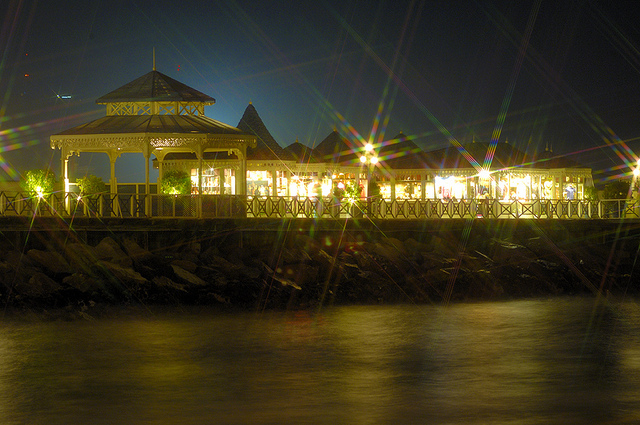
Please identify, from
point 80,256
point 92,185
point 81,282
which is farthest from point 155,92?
point 81,282

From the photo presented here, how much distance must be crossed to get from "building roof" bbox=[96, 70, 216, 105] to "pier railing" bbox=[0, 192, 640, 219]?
4694mm

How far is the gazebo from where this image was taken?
2642 cm

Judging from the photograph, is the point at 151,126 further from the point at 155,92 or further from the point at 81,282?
the point at 81,282

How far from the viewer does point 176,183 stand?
1226 inches

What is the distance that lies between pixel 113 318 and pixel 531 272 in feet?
46.7

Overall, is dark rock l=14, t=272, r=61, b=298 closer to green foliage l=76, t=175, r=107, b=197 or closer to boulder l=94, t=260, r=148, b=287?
boulder l=94, t=260, r=148, b=287

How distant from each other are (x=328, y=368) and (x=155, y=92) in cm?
1767

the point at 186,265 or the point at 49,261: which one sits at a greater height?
the point at 49,261

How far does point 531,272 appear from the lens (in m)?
26.8

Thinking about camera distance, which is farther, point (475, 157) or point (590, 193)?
point (590, 193)

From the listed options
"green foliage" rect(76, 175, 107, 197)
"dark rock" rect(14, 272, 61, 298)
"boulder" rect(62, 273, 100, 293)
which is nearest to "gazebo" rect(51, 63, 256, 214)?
"green foliage" rect(76, 175, 107, 197)

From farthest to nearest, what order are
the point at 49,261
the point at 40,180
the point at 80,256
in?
the point at 40,180 → the point at 80,256 → the point at 49,261

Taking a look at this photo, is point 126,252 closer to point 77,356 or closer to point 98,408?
point 77,356

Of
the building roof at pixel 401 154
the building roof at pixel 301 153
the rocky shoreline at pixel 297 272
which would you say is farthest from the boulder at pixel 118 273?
the building roof at pixel 401 154
